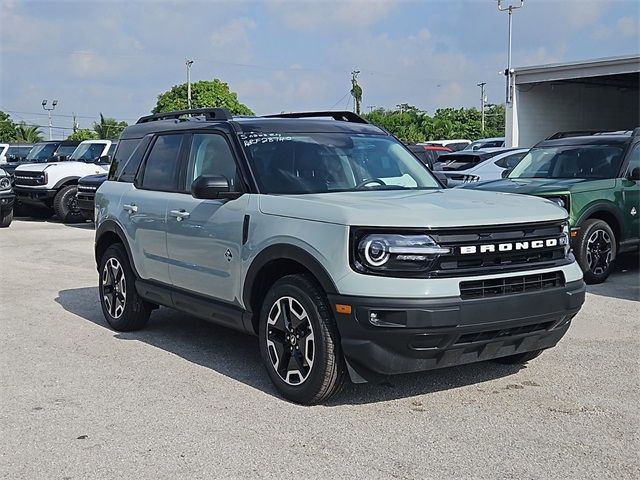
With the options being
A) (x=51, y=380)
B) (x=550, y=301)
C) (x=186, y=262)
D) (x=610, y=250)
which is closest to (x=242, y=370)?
(x=186, y=262)

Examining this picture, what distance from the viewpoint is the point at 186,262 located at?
20.7ft

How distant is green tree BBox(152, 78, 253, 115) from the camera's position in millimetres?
68625

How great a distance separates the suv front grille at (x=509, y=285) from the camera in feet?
15.8

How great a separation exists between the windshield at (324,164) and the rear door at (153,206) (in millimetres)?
1009

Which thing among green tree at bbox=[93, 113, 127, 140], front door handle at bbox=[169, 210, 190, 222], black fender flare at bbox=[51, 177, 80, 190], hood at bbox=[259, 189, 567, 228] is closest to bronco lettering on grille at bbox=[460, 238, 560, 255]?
hood at bbox=[259, 189, 567, 228]

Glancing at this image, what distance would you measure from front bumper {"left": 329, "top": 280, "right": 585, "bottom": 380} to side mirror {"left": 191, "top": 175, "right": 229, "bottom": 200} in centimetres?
133

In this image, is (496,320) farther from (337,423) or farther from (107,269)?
(107,269)

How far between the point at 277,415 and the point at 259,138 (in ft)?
6.90

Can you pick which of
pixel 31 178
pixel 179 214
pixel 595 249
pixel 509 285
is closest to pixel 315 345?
pixel 509 285

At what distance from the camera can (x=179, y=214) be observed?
252 inches

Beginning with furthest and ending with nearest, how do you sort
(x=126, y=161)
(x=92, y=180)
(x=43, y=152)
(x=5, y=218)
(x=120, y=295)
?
(x=43, y=152)
(x=5, y=218)
(x=92, y=180)
(x=126, y=161)
(x=120, y=295)

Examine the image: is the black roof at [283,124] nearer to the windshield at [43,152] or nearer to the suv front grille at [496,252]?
the suv front grille at [496,252]

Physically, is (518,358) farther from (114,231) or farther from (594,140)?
(594,140)

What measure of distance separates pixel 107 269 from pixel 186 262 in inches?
61.9
